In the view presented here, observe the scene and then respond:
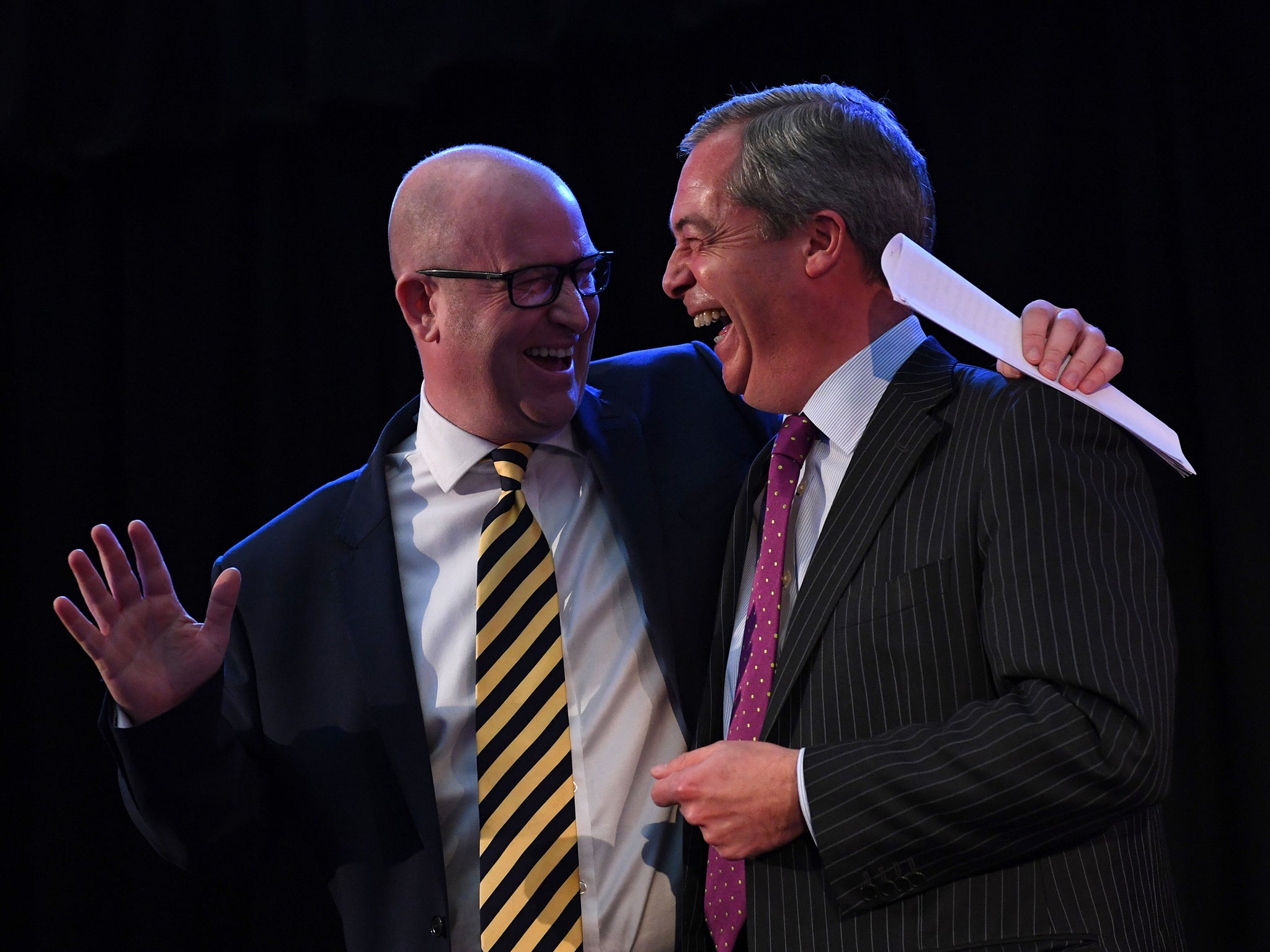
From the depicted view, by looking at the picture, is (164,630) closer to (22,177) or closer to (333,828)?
(333,828)

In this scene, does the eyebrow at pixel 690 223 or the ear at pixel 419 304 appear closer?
the eyebrow at pixel 690 223

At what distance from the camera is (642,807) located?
190 centimetres

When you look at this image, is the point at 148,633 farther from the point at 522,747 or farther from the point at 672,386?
the point at 672,386

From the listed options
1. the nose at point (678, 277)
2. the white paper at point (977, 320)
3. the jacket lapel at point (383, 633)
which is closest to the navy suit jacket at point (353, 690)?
the jacket lapel at point (383, 633)

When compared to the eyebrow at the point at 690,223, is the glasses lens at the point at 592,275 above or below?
below

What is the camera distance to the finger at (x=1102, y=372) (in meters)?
1.45

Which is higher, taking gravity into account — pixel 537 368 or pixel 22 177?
pixel 22 177

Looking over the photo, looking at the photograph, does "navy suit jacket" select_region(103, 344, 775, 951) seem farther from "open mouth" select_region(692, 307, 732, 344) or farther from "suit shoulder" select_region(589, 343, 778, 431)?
"open mouth" select_region(692, 307, 732, 344)

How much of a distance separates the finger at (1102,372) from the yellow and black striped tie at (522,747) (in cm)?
94

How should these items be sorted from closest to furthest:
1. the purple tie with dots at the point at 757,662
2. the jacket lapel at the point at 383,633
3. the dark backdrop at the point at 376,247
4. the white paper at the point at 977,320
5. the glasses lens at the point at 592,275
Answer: the white paper at the point at 977,320
the purple tie with dots at the point at 757,662
the jacket lapel at the point at 383,633
the glasses lens at the point at 592,275
the dark backdrop at the point at 376,247

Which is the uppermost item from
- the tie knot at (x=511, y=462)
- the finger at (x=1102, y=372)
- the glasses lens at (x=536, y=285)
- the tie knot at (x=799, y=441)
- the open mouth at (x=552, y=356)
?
the glasses lens at (x=536, y=285)

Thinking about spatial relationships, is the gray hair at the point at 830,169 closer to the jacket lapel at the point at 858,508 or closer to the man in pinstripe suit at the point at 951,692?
the man in pinstripe suit at the point at 951,692

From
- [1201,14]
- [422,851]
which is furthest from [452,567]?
[1201,14]

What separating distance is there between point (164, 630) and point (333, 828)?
1.42 ft
